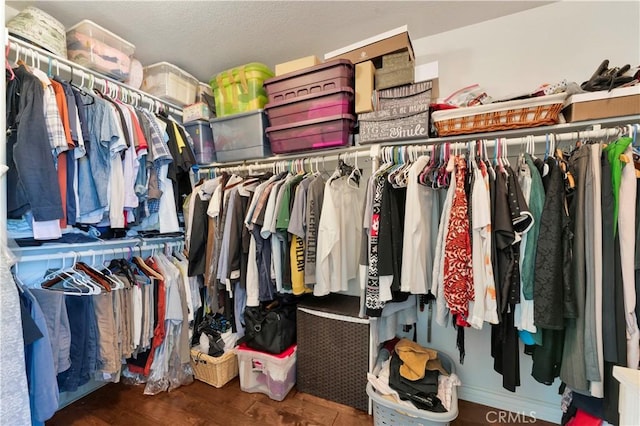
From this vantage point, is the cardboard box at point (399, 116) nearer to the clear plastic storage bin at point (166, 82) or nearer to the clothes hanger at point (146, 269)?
the clear plastic storage bin at point (166, 82)

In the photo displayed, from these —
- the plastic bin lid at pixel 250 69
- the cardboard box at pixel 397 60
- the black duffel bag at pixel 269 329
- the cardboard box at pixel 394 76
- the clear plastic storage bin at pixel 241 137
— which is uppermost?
the plastic bin lid at pixel 250 69

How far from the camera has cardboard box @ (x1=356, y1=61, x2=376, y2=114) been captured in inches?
61.8

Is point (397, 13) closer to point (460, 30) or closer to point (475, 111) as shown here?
point (460, 30)

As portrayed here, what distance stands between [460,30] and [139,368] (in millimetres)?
3264

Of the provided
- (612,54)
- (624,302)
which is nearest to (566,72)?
(612,54)

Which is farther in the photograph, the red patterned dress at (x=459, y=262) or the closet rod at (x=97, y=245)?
the closet rod at (x=97, y=245)

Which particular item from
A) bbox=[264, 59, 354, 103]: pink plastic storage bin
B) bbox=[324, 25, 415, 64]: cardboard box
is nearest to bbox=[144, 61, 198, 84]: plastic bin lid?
bbox=[264, 59, 354, 103]: pink plastic storage bin

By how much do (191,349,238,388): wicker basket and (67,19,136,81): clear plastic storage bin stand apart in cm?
201

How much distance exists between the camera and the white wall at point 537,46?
57.0 inches

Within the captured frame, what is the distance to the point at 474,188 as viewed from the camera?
118 cm

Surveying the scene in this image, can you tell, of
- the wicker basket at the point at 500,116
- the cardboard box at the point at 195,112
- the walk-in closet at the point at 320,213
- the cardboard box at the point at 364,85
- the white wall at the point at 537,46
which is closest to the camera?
the walk-in closet at the point at 320,213

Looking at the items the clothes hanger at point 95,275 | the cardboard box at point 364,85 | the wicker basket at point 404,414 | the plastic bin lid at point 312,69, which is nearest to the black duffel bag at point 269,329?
the wicker basket at point 404,414

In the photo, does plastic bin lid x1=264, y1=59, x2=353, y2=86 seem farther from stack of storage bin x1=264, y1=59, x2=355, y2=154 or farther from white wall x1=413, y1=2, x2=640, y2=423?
white wall x1=413, y1=2, x2=640, y2=423

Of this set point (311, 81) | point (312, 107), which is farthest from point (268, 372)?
point (311, 81)
